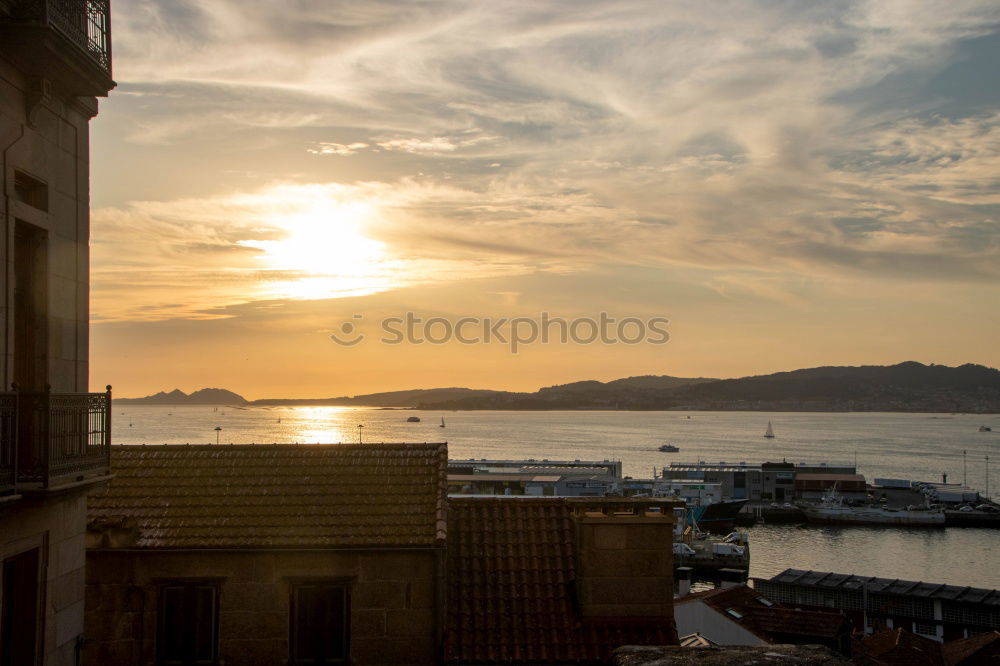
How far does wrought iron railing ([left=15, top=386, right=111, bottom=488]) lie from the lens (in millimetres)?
7445

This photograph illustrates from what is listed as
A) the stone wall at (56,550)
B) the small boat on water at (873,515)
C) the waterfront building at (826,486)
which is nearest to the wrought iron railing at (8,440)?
the stone wall at (56,550)

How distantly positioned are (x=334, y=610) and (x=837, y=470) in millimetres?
131572

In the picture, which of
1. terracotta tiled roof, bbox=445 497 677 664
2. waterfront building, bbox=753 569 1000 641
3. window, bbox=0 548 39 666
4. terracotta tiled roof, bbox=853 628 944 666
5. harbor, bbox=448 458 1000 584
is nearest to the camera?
window, bbox=0 548 39 666

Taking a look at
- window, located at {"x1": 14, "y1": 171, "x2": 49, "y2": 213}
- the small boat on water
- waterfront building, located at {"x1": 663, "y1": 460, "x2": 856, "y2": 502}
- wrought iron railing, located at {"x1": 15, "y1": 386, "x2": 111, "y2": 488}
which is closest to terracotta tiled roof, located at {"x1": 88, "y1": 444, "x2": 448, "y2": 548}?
wrought iron railing, located at {"x1": 15, "y1": 386, "x2": 111, "y2": 488}

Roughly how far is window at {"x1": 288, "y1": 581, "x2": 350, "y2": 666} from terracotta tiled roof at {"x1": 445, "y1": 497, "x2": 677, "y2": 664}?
133cm

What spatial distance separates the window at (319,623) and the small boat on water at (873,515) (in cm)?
10188

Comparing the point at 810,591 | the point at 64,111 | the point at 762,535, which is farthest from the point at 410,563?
the point at 762,535

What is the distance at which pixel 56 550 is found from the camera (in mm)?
8430

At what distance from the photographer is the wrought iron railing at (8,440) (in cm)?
Result: 702

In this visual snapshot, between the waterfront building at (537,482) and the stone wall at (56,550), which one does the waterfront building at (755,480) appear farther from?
the stone wall at (56,550)

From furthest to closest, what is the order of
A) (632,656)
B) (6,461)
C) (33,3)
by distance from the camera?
(33,3) → (6,461) → (632,656)

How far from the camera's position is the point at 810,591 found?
5553 centimetres

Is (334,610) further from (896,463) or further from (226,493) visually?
(896,463)

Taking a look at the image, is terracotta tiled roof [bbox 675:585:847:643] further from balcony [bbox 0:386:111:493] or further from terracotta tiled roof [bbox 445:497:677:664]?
balcony [bbox 0:386:111:493]
